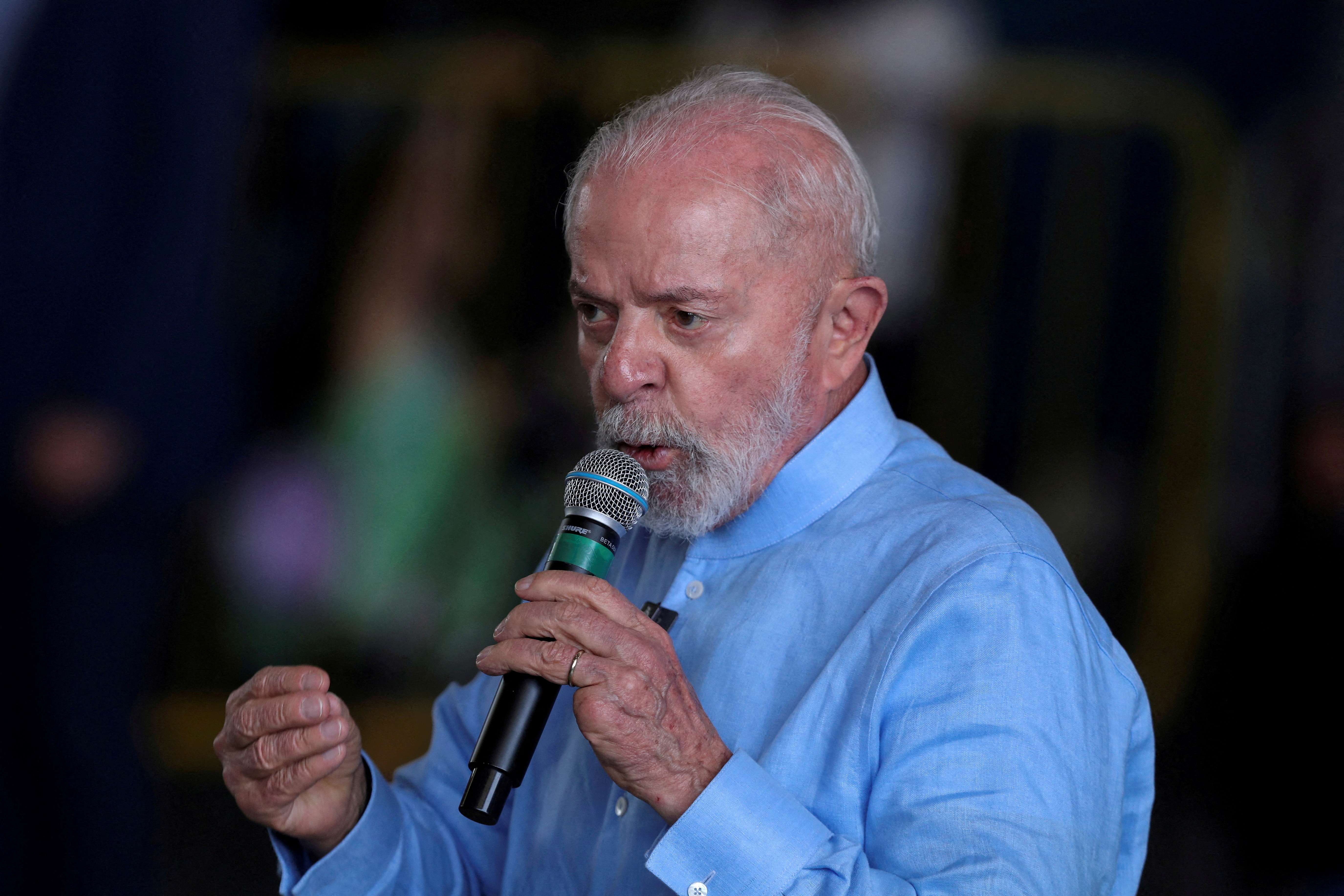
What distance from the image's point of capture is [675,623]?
1401 mm

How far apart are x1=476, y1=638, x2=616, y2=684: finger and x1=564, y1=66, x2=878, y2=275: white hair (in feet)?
1.79

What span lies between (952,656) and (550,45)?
132 inches

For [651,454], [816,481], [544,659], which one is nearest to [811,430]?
[816,481]

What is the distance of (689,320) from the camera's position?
1295 mm

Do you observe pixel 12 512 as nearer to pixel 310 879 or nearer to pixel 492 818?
pixel 310 879

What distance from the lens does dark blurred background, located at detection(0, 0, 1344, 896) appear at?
348 cm

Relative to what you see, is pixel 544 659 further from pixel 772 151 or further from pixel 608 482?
pixel 772 151

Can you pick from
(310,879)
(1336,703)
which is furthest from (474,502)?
(1336,703)

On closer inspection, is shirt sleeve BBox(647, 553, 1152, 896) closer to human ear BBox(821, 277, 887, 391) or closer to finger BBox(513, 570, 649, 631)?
finger BBox(513, 570, 649, 631)

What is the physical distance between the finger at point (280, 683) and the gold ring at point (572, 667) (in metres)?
0.33

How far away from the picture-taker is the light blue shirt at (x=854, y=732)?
1039 mm

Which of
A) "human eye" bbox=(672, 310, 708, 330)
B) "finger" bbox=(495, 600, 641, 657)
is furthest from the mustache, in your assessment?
"finger" bbox=(495, 600, 641, 657)

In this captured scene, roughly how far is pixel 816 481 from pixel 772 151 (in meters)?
0.41

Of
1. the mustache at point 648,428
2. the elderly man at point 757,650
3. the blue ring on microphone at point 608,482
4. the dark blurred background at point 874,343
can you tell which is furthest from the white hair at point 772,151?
the dark blurred background at point 874,343
